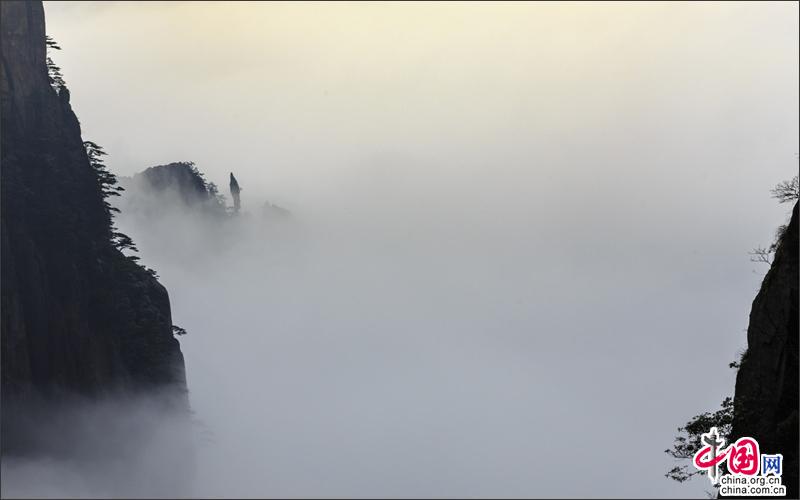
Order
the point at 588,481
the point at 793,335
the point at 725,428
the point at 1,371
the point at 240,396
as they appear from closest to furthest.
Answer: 1. the point at 793,335
2. the point at 725,428
3. the point at 1,371
4. the point at 240,396
5. the point at 588,481

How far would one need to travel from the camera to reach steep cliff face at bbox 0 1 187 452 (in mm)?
67000

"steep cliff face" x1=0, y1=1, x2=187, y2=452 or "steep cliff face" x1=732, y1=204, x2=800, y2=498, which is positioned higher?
"steep cliff face" x1=0, y1=1, x2=187, y2=452

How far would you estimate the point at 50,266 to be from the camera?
Result: 72.3 meters

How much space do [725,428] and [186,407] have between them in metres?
56.9

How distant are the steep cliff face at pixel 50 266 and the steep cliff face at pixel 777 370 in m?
50.3

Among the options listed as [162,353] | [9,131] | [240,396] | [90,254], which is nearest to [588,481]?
[240,396]

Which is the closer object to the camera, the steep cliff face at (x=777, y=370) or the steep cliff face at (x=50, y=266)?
the steep cliff face at (x=777, y=370)

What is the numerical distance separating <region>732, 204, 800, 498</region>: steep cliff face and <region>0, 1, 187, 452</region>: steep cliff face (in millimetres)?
50298

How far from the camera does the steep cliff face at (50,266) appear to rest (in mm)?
67000

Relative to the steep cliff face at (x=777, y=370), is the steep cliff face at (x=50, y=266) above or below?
above

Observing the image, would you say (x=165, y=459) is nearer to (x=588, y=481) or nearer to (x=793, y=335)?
(x=793, y=335)

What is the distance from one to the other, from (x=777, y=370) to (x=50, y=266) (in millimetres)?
54288

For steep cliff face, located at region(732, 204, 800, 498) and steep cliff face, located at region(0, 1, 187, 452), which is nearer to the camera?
steep cliff face, located at region(732, 204, 800, 498)

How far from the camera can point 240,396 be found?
173500 millimetres
